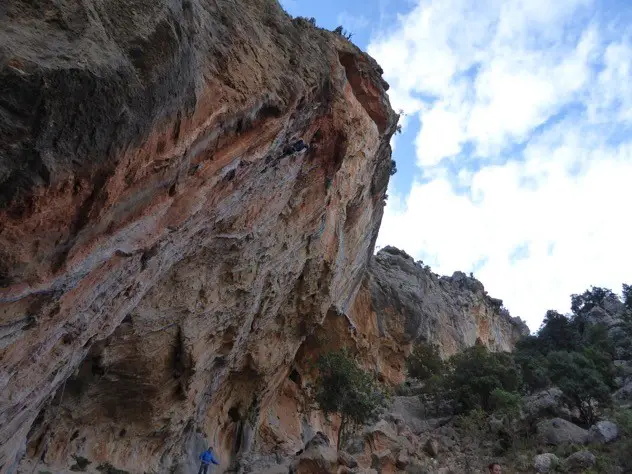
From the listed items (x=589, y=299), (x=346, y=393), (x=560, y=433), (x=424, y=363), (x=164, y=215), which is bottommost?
(x=164, y=215)

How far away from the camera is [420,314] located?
120ft

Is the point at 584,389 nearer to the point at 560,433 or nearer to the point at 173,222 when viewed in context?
the point at 560,433

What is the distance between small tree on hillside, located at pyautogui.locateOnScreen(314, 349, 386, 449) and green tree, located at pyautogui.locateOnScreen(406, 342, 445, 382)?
13.7m

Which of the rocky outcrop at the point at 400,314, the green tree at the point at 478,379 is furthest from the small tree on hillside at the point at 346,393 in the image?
the green tree at the point at 478,379

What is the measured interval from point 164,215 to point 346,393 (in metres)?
13.7

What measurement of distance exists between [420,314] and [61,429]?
28784mm

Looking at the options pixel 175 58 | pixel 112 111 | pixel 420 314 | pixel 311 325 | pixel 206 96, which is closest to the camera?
pixel 112 111

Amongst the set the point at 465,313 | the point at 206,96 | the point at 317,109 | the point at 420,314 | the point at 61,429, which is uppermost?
the point at 465,313

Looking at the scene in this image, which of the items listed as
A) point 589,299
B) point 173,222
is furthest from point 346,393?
point 589,299

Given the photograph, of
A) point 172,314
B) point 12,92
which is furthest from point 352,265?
point 12,92

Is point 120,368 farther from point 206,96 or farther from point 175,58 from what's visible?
point 175,58

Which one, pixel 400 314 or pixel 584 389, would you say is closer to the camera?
pixel 584 389

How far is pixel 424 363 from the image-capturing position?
113 feet

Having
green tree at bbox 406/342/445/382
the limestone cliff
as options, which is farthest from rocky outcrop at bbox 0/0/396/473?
green tree at bbox 406/342/445/382
